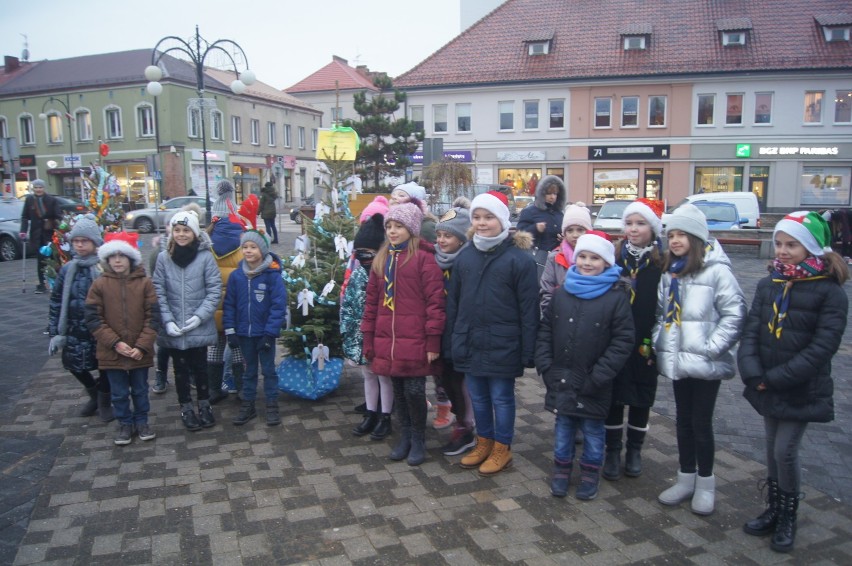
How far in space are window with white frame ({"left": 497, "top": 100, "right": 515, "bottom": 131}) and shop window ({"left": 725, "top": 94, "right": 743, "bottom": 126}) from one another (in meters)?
12.1

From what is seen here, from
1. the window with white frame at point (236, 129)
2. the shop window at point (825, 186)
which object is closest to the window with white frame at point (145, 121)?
the window with white frame at point (236, 129)

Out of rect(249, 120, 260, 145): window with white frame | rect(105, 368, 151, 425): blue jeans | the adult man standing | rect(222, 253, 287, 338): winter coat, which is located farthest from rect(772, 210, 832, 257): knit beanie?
rect(249, 120, 260, 145): window with white frame

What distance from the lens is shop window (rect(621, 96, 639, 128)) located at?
127 ft

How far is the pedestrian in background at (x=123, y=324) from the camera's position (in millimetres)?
5172

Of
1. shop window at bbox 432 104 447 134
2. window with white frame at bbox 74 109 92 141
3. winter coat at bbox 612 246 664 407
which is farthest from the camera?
window with white frame at bbox 74 109 92 141

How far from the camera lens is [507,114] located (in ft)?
134

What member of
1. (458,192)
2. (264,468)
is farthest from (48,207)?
(458,192)

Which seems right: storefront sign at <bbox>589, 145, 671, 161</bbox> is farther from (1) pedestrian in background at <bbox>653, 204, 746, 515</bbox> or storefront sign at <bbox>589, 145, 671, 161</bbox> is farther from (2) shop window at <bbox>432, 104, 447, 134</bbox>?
(1) pedestrian in background at <bbox>653, 204, 746, 515</bbox>

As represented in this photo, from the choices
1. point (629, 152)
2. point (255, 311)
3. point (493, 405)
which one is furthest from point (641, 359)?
point (629, 152)

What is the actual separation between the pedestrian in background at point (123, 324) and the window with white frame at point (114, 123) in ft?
142

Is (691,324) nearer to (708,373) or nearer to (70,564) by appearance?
(708,373)

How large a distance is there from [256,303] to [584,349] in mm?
2785

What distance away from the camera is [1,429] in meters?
5.63

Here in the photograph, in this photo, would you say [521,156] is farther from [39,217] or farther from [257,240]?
[257,240]
